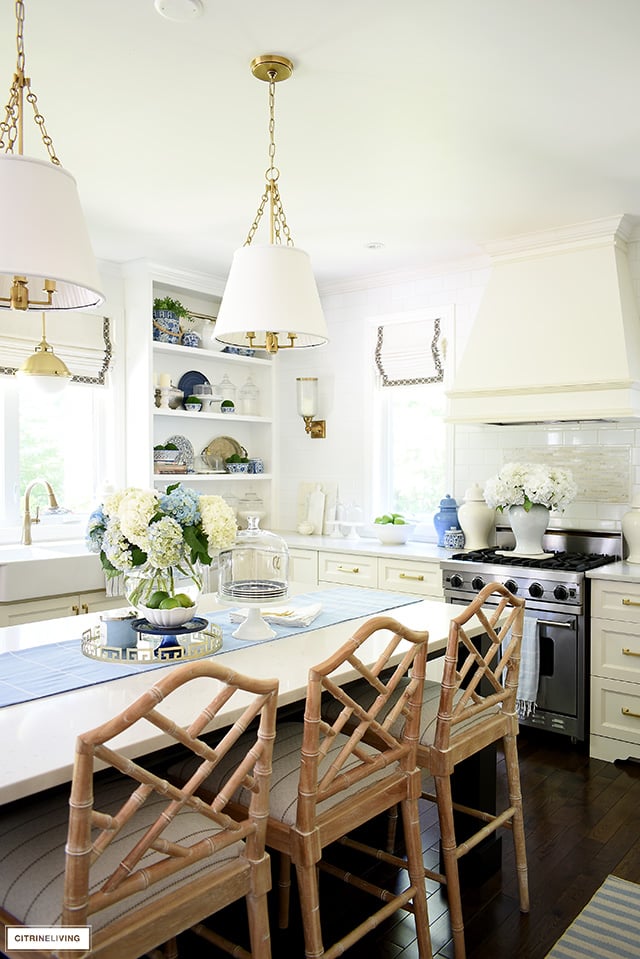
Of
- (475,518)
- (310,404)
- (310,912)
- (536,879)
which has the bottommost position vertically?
(536,879)

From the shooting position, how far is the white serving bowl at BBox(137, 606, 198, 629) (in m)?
2.19

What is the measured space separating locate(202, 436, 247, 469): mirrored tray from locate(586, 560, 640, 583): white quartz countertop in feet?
9.24

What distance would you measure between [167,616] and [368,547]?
→ 260cm

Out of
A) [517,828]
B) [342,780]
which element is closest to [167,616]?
[342,780]

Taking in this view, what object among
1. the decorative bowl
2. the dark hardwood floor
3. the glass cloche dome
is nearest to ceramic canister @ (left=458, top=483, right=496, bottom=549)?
the dark hardwood floor

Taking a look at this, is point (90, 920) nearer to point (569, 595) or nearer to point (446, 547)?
point (569, 595)

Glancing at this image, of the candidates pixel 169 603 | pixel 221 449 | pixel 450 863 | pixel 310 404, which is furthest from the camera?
pixel 221 449

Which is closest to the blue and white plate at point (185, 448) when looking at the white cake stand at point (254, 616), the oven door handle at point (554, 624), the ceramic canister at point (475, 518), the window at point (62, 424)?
the window at point (62, 424)

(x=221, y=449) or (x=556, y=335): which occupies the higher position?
(x=556, y=335)

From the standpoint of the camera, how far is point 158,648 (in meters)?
2.10

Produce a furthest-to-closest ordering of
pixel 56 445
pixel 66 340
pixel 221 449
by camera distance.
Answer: pixel 221 449 → pixel 56 445 → pixel 66 340

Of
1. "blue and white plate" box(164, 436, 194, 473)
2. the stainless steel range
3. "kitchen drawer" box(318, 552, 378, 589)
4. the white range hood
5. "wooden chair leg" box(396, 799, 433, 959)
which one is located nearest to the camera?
"wooden chair leg" box(396, 799, 433, 959)

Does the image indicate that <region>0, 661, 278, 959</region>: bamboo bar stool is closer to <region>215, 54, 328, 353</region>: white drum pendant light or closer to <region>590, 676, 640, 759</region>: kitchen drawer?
<region>215, 54, 328, 353</region>: white drum pendant light

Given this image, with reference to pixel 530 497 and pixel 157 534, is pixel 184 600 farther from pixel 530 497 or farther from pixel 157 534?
pixel 530 497
